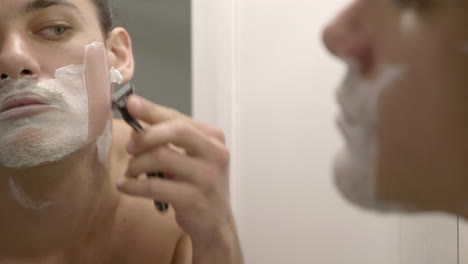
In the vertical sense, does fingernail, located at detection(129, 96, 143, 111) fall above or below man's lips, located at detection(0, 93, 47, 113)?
above

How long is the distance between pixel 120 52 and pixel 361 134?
→ 0.58 metres

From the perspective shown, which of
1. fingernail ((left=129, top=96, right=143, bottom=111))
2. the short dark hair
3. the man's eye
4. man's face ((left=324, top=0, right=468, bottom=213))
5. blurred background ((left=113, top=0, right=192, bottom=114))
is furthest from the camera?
blurred background ((left=113, top=0, right=192, bottom=114))

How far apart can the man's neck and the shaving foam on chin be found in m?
0.08

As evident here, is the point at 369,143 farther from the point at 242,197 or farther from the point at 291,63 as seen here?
the point at 242,197

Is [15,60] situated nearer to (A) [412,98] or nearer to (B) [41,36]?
(B) [41,36]

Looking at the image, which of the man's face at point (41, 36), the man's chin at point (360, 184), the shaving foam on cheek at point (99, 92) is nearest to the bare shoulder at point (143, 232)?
the shaving foam on cheek at point (99, 92)

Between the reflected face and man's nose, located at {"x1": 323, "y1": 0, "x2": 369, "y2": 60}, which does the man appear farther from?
man's nose, located at {"x1": 323, "y1": 0, "x2": 369, "y2": 60}

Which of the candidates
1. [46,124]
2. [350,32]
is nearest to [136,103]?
[46,124]

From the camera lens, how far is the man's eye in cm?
62

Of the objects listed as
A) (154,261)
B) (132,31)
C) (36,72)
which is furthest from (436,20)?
(132,31)

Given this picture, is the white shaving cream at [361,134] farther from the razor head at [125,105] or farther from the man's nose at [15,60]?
the man's nose at [15,60]

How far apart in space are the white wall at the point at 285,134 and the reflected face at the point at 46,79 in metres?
0.33

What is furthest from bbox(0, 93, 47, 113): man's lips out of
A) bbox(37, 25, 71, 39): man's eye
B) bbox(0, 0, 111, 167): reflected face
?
bbox(37, 25, 71, 39): man's eye

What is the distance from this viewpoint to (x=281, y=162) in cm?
87
